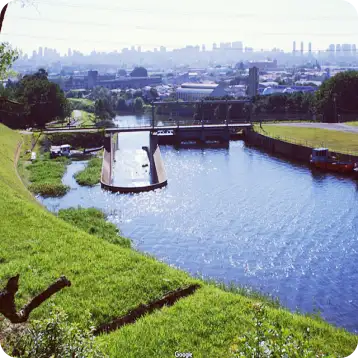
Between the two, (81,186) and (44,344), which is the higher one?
(44,344)

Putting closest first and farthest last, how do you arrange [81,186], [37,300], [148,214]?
[37,300] < [148,214] < [81,186]

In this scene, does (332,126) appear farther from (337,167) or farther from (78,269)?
(78,269)

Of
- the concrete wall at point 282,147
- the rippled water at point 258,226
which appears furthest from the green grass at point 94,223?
the concrete wall at point 282,147

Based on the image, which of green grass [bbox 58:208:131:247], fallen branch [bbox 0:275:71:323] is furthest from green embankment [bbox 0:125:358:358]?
fallen branch [bbox 0:275:71:323]

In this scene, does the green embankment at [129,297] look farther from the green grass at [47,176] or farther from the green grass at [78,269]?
the green grass at [47,176]

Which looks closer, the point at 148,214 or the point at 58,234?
the point at 58,234

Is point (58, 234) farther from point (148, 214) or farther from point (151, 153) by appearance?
point (151, 153)

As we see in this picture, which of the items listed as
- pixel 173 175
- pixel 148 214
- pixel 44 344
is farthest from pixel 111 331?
pixel 173 175

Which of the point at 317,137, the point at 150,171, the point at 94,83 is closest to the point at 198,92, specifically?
the point at 94,83
